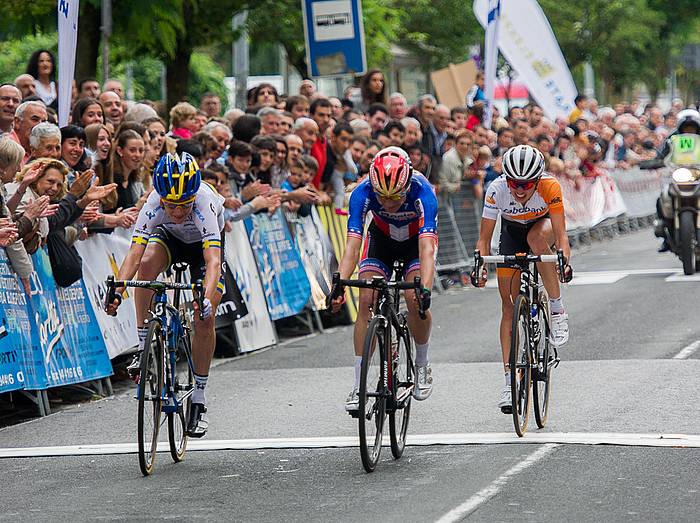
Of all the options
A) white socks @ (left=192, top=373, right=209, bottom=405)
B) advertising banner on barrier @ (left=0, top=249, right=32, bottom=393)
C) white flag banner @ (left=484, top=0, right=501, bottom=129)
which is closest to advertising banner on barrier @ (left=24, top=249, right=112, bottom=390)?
advertising banner on barrier @ (left=0, top=249, right=32, bottom=393)

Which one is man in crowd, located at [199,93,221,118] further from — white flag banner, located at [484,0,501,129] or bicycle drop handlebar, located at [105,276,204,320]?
bicycle drop handlebar, located at [105,276,204,320]

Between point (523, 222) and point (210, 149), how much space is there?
4494 mm

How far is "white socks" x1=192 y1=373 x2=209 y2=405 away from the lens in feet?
30.2

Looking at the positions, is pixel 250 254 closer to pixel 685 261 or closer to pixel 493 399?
pixel 493 399

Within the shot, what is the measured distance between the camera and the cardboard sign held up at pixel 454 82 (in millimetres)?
25766

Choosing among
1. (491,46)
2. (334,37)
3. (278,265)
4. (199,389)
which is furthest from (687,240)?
(199,389)

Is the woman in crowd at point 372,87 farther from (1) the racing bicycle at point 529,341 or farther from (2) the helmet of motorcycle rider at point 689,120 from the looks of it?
(1) the racing bicycle at point 529,341

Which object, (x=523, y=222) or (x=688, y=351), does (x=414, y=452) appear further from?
(x=688, y=351)

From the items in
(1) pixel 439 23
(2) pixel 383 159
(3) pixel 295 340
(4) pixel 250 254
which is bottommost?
(3) pixel 295 340

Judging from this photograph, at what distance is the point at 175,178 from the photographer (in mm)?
8852

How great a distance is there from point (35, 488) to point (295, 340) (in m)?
7.34

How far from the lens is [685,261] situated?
19.4 meters

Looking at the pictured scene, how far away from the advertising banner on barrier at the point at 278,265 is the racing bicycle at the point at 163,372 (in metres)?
5.59

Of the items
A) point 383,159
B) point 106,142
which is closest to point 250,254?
point 106,142
